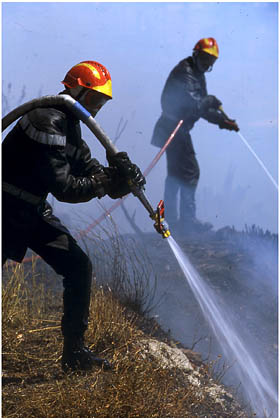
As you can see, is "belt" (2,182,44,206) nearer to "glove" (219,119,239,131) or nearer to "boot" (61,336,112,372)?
"boot" (61,336,112,372)

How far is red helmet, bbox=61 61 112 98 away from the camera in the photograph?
336cm

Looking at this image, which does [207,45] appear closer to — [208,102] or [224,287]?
[208,102]

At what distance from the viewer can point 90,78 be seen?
11.0ft

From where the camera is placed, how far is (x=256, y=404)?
589 cm

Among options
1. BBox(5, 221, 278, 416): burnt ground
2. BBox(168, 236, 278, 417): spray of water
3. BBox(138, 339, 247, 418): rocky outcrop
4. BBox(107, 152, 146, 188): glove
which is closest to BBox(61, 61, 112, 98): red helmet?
BBox(107, 152, 146, 188): glove

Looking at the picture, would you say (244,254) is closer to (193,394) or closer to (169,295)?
(169,295)

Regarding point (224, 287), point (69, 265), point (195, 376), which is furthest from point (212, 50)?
point (69, 265)

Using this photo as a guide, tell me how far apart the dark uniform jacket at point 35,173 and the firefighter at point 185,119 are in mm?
4741

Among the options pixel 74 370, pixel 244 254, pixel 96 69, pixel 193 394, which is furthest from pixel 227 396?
pixel 244 254

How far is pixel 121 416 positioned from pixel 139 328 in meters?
1.55

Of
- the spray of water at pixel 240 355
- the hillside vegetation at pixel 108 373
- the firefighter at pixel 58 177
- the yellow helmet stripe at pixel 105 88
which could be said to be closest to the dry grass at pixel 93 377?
the hillside vegetation at pixel 108 373

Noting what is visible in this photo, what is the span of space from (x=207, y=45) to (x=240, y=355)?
152 inches

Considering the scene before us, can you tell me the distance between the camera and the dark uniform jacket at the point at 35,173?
3207 millimetres

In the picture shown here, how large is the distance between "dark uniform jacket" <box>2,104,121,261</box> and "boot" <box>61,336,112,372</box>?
73cm
